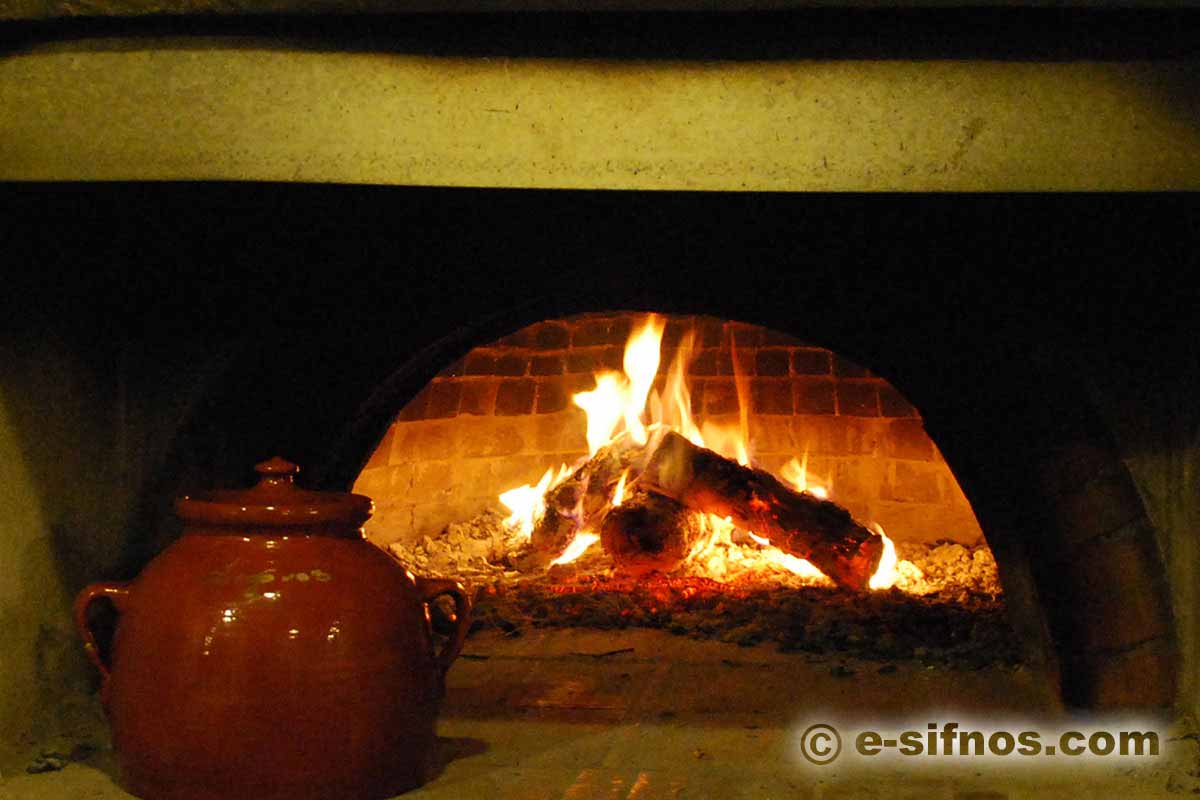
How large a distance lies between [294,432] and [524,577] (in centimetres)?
118

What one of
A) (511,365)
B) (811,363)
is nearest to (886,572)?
(811,363)

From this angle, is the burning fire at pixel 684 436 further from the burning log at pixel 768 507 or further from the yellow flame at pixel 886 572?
the burning log at pixel 768 507

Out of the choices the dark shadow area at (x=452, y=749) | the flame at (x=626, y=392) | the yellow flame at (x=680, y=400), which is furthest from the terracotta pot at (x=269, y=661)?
the yellow flame at (x=680, y=400)

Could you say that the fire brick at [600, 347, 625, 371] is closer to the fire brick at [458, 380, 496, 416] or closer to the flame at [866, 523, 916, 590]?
the fire brick at [458, 380, 496, 416]

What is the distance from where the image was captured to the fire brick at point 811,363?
4258mm

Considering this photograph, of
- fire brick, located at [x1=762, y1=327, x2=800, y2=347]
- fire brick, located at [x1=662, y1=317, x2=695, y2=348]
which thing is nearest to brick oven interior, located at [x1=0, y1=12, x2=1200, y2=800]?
fire brick, located at [x1=662, y1=317, x2=695, y2=348]

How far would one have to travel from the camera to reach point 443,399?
418 centimetres

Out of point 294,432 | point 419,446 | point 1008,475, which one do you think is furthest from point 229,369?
point 419,446

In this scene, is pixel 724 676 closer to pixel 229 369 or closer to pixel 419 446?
pixel 229 369

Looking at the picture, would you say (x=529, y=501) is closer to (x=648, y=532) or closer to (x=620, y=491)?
(x=620, y=491)

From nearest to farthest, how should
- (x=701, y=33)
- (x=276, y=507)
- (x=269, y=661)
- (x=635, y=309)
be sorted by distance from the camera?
(x=701, y=33) < (x=269, y=661) < (x=276, y=507) < (x=635, y=309)

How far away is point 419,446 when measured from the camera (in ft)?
13.6

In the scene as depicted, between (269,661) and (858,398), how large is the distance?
2839 millimetres

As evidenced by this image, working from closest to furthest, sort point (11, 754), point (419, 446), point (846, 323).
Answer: point (11, 754), point (846, 323), point (419, 446)
